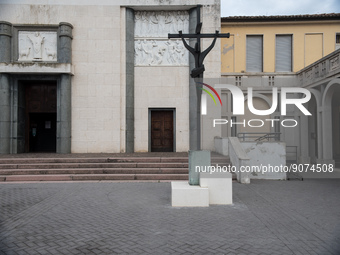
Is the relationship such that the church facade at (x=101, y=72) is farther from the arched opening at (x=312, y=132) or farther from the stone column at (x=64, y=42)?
the arched opening at (x=312, y=132)

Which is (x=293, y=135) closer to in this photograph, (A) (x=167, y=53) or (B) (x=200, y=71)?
(A) (x=167, y=53)

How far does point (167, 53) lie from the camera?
1714cm

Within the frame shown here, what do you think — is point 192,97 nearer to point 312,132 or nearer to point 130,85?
point 130,85

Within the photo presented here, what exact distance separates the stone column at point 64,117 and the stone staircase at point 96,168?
3336mm

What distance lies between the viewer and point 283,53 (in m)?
18.6

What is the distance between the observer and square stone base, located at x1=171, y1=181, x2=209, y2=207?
→ 7.27 meters

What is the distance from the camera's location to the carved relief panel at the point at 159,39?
17.1 meters

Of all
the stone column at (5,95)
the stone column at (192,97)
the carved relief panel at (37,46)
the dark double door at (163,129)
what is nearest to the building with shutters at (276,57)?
the stone column at (192,97)

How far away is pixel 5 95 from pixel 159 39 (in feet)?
30.2

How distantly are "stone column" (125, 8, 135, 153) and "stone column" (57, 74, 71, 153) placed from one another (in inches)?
128

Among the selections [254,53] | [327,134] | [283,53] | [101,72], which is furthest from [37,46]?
[327,134]

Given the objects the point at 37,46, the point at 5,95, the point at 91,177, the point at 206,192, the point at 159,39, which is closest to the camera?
the point at 206,192

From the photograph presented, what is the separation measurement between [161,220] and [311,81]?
43.6 ft

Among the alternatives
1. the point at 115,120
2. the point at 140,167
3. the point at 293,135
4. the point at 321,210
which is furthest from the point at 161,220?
the point at 293,135
